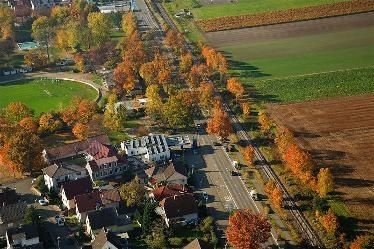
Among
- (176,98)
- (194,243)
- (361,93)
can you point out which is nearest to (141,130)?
(176,98)

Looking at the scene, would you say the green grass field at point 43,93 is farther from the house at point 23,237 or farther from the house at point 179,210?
the house at point 179,210

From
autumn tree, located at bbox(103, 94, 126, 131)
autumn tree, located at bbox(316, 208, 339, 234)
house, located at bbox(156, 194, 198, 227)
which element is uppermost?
autumn tree, located at bbox(103, 94, 126, 131)

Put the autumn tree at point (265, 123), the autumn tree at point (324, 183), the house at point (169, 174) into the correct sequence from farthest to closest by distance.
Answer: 1. the autumn tree at point (265, 123)
2. the house at point (169, 174)
3. the autumn tree at point (324, 183)

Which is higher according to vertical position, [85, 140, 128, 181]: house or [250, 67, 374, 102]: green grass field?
[250, 67, 374, 102]: green grass field

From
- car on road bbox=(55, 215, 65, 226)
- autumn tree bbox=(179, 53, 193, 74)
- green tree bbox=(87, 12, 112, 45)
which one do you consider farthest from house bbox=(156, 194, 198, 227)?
green tree bbox=(87, 12, 112, 45)

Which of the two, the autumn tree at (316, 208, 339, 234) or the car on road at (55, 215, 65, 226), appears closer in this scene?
the autumn tree at (316, 208, 339, 234)

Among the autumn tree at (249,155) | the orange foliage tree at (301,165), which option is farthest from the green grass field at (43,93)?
the orange foliage tree at (301,165)

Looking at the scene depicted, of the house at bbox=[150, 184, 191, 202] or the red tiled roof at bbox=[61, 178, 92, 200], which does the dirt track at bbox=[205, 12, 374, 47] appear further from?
the red tiled roof at bbox=[61, 178, 92, 200]
